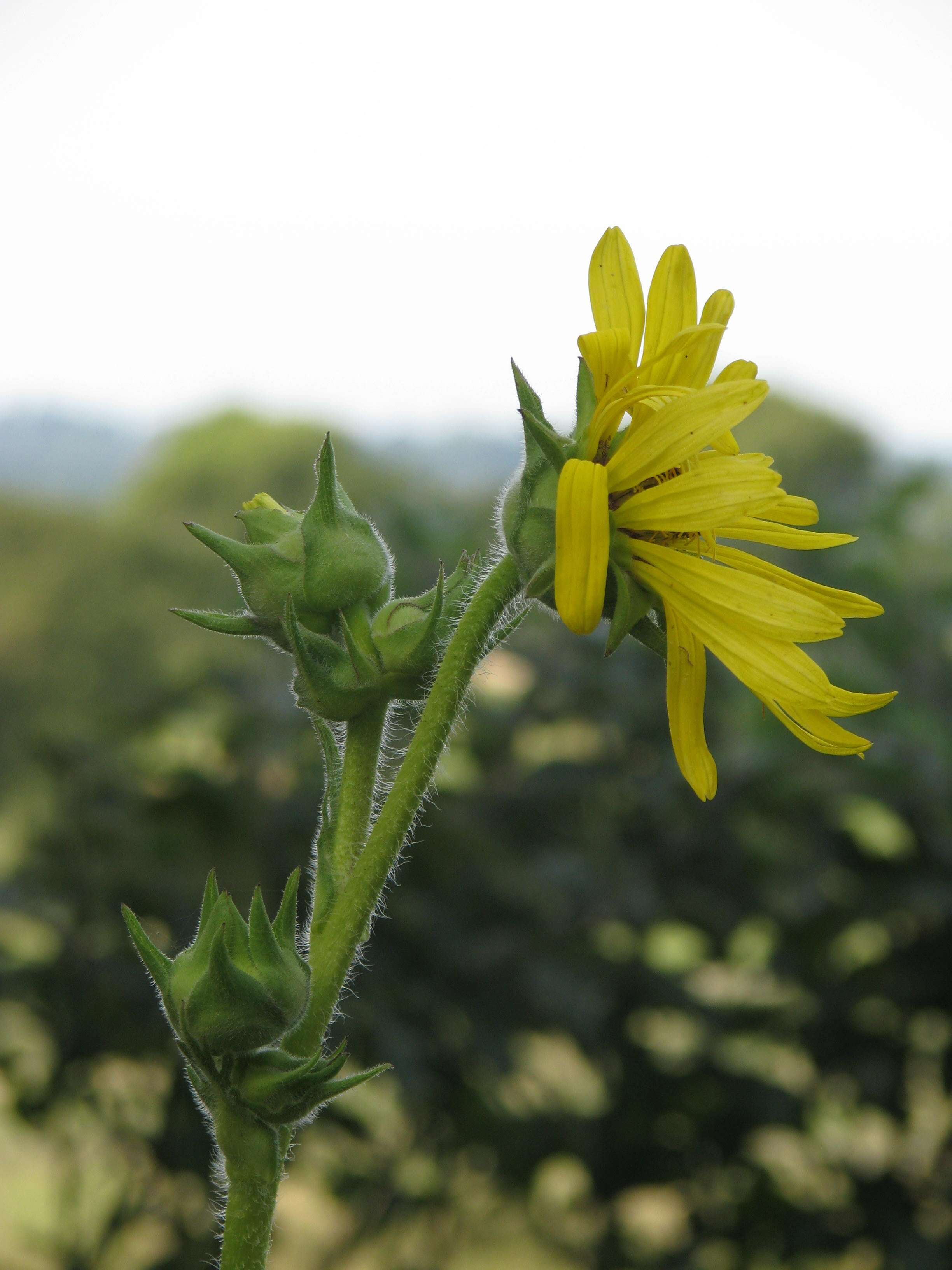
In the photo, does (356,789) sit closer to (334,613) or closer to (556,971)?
(334,613)

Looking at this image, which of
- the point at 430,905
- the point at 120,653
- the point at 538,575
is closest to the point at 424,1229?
the point at 430,905

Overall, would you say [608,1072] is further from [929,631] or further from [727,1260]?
[929,631]

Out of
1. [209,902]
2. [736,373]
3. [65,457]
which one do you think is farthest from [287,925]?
[65,457]

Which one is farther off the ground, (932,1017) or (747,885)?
(747,885)

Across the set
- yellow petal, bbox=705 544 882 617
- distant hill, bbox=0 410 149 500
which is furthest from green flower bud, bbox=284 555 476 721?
distant hill, bbox=0 410 149 500

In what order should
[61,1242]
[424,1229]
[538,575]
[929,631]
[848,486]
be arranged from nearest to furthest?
1. [538,575]
2. [61,1242]
3. [424,1229]
4. [929,631]
5. [848,486]

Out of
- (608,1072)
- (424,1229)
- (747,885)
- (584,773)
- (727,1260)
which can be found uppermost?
(584,773)

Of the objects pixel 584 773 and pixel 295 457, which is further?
pixel 295 457
